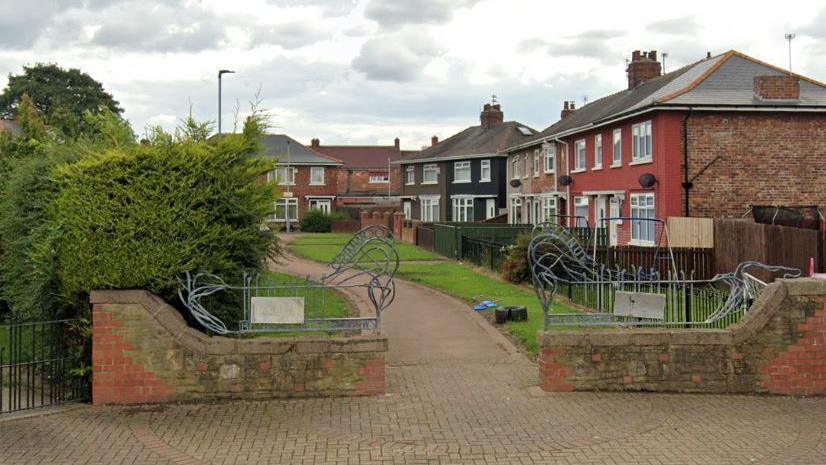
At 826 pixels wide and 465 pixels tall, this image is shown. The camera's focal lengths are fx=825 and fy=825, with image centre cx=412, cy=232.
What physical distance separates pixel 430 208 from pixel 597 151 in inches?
1041

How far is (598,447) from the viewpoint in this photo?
7723mm

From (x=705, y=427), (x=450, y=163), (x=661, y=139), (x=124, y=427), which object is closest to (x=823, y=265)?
(x=661, y=139)

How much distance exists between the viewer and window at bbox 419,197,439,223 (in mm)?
57000

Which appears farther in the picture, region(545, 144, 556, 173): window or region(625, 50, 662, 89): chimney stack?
region(545, 144, 556, 173): window

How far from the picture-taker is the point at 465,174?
54500 mm

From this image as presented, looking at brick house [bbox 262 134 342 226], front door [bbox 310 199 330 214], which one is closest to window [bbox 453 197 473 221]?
brick house [bbox 262 134 342 226]

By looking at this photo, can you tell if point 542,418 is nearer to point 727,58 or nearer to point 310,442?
point 310,442

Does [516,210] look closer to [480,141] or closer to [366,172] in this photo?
[480,141]

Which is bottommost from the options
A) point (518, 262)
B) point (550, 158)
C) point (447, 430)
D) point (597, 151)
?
point (447, 430)

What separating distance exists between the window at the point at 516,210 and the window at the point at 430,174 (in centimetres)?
1050

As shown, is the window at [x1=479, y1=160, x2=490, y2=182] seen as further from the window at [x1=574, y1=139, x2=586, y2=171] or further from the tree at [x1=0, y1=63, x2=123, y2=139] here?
the tree at [x1=0, y1=63, x2=123, y2=139]

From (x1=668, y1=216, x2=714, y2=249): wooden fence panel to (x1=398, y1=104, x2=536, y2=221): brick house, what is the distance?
27429 mm

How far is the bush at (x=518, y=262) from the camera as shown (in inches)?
858

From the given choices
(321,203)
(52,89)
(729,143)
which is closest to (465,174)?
(321,203)
